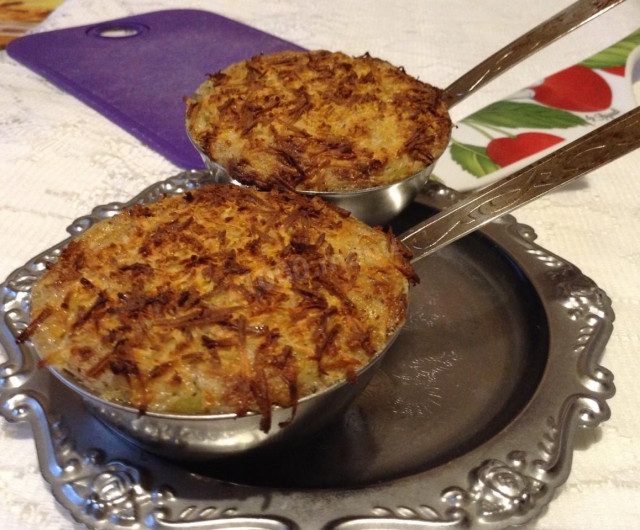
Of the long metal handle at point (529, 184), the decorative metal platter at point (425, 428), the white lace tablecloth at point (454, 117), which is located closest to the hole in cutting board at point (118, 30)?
the white lace tablecloth at point (454, 117)

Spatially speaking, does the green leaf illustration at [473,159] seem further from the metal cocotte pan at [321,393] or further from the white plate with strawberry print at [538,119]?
the metal cocotte pan at [321,393]

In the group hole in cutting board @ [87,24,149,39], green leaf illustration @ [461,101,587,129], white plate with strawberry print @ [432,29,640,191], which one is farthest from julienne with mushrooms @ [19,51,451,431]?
hole in cutting board @ [87,24,149,39]

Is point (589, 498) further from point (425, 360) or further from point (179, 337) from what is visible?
point (179, 337)

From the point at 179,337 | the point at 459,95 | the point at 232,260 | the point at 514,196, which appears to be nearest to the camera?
the point at 179,337

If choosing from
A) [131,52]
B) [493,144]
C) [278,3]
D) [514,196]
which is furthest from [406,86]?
[278,3]

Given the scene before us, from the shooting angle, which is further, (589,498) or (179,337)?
(589,498)

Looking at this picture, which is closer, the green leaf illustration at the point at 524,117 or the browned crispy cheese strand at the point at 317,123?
the browned crispy cheese strand at the point at 317,123
